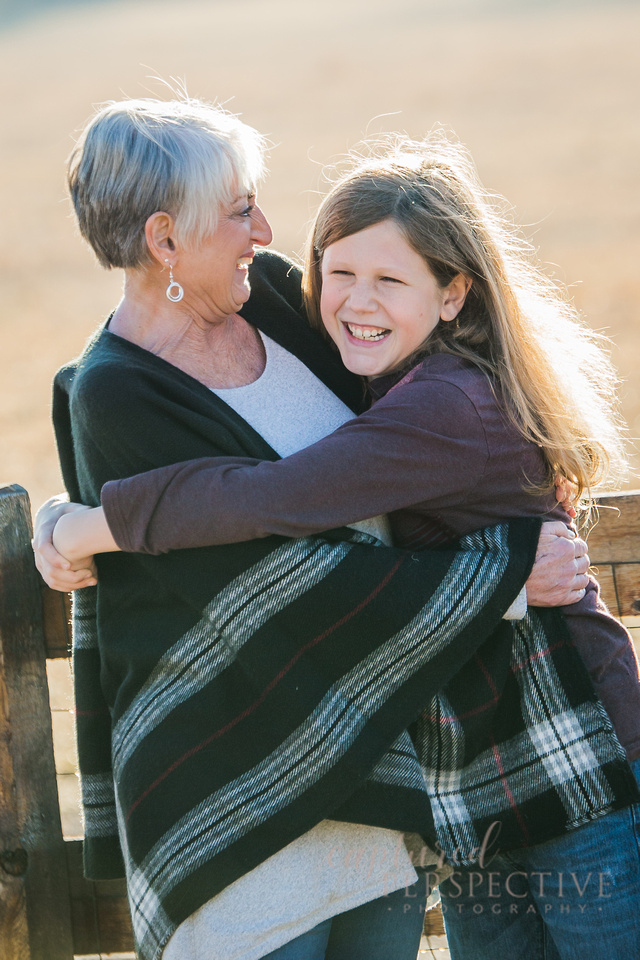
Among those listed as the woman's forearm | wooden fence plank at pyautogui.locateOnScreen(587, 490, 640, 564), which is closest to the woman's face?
the woman's forearm

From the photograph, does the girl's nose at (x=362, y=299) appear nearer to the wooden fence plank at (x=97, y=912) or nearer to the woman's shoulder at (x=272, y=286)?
the woman's shoulder at (x=272, y=286)

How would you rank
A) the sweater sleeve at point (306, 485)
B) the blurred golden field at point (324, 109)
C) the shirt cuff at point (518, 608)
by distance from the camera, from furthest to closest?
the blurred golden field at point (324, 109) → the shirt cuff at point (518, 608) → the sweater sleeve at point (306, 485)

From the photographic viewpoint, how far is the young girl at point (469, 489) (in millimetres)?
1679

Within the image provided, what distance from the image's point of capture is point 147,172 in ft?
5.92

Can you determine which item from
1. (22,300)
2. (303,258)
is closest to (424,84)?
(22,300)

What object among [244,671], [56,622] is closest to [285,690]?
[244,671]

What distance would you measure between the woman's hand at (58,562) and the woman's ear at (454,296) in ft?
2.60

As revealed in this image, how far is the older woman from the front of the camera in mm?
1698

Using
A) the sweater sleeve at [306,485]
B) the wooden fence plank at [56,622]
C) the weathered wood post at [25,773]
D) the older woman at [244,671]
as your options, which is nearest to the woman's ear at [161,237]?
the older woman at [244,671]

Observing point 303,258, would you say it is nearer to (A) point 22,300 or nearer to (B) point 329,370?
(B) point 329,370

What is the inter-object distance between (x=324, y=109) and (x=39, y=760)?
22498 mm

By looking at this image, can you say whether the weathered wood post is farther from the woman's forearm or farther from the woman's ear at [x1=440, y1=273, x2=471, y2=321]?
the woman's ear at [x1=440, y1=273, x2=471, y2=321]

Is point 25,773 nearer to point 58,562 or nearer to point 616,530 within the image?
point 58,562

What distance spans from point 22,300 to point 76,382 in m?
10.6
